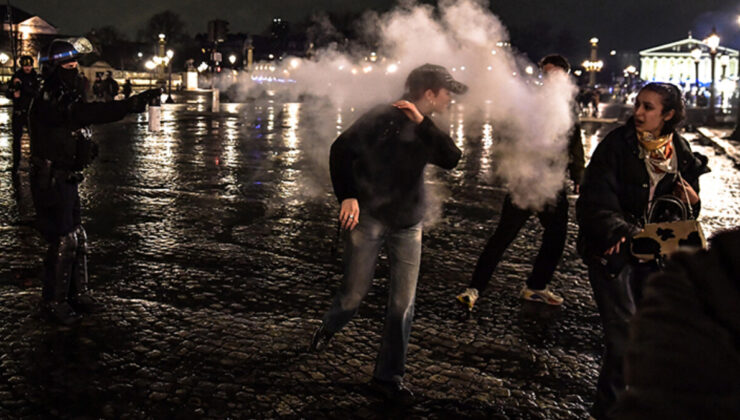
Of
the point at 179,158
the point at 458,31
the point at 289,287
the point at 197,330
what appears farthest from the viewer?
the point at 179,158

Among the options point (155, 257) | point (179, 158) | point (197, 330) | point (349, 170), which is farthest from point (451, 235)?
point (179, 158)

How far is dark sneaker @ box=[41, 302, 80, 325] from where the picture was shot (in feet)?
15.6

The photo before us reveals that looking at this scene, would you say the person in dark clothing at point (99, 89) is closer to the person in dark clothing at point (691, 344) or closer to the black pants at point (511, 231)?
the black pants at point (511, 231)

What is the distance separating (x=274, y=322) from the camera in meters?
4.88

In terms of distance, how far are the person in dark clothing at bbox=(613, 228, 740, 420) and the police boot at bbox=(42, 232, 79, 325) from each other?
4325 millimetres

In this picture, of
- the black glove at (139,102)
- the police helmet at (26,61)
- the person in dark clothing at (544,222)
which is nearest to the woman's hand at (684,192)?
the person in dark clothing at (544,222)

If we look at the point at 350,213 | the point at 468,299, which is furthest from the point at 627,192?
the point at 468,299

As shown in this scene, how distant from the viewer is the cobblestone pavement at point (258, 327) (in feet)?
12.3

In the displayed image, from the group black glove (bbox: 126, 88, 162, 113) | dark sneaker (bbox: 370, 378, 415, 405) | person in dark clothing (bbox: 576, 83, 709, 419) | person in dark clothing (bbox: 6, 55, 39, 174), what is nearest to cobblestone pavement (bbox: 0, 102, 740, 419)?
dark sneaker (bbox: 370, 378, 415, 405)

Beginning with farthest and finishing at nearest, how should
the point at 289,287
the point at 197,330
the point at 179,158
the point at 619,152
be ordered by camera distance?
1. the point at 179,158
2. the point at 289,287
3. the point at 197,330
4. the point at 619,152

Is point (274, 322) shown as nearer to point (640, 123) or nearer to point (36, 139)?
point (36, 139)

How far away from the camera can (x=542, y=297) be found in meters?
5.51

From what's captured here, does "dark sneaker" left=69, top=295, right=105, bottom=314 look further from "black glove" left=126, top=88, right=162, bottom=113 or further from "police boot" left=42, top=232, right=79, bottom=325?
"black glove" left=126, top=88, right=162, bottom=113

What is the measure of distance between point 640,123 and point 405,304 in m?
1.43
